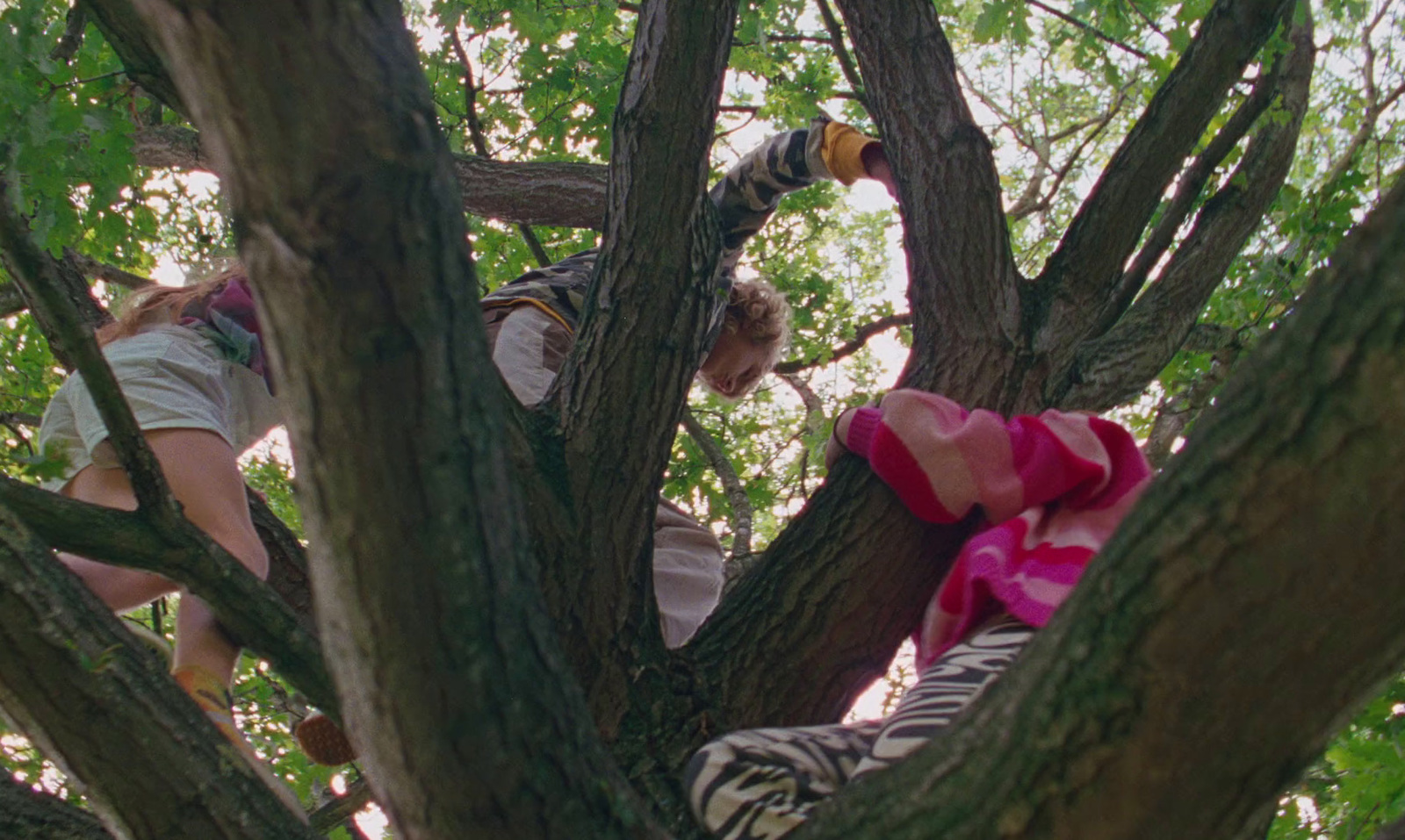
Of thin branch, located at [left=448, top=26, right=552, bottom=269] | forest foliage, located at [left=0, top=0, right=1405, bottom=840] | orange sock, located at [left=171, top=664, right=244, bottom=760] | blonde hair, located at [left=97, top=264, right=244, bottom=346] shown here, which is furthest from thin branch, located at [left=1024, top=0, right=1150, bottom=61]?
orange sock, located at [left=171, top=664, right=244, bottom=760]

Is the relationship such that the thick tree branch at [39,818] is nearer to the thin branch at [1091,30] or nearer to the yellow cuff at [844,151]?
the yellow cuff at [844,151]

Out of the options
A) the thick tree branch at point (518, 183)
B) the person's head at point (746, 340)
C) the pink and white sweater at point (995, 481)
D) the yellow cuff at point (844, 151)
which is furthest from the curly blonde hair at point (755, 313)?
the pink and white sweater at point (995, 481)

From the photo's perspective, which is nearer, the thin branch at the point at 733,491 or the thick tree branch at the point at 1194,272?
the thick tree branch at the point at 1194,272

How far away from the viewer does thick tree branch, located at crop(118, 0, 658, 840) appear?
98 centimetres

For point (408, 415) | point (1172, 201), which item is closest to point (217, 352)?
point (408, 415)

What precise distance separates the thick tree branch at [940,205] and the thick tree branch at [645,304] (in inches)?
31.2

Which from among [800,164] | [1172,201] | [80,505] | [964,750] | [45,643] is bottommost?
[964,750]

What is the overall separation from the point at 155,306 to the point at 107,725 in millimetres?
1850

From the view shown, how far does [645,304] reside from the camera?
2.20 metres

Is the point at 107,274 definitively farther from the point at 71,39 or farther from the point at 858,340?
the point at 858,340

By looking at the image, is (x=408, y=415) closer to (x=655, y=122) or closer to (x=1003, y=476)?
(x=655, y=122)

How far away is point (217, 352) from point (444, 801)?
2039 mm

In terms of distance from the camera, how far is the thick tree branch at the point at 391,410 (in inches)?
38.8

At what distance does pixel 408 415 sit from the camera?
107 cm
